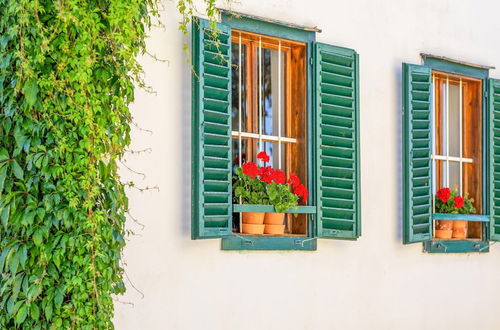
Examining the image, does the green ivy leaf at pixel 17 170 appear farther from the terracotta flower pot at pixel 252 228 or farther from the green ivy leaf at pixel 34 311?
the terracotta flower pot at pixel 252 228

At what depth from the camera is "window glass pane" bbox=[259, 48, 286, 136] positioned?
23.2 feet

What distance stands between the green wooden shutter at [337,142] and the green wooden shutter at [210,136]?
863 mm

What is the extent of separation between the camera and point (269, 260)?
22.5ft

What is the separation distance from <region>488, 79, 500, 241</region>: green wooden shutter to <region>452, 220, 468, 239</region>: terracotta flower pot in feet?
0.93

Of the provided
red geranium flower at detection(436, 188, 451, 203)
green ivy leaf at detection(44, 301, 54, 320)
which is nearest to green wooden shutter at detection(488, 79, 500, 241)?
red geranium flower at detection(436, 188, 451, 203)

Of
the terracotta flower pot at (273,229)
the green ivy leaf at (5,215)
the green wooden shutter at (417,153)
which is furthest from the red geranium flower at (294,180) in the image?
the green ivy leaf at (5,215)

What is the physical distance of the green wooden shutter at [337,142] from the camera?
23.2 feet

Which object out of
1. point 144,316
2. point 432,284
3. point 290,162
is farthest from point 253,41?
point 432,284

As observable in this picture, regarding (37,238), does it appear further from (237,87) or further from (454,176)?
(454,176)

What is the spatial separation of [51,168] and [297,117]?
2.55m

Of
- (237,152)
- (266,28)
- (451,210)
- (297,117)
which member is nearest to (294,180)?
(237,152)

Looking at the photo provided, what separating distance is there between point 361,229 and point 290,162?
30.7 inches

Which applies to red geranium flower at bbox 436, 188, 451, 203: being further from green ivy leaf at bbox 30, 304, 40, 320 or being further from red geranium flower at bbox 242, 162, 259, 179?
green ivy leaf at bbox 30, 304, 40, 320

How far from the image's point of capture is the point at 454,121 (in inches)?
340
